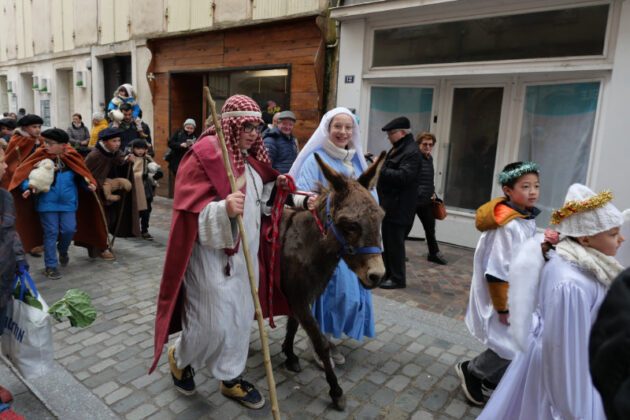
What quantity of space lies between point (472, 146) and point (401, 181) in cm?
310

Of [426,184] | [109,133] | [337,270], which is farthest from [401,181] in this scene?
[109,133]

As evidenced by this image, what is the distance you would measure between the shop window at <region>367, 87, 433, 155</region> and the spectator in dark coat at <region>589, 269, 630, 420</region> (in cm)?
772

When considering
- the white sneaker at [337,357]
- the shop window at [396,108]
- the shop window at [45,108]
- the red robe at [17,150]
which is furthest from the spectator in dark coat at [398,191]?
the shop window at [45,108]

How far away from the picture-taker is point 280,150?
6762 millimetres

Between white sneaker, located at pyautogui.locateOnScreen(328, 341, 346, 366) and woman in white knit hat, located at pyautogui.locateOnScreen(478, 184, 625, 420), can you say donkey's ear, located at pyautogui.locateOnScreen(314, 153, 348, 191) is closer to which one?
woman in white knit hat, located at pyautogui.locateOnScreen(478, 184, 625, 420)

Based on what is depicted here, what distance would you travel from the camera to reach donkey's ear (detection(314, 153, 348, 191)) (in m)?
2.64

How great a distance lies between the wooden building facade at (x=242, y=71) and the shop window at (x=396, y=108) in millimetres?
1186

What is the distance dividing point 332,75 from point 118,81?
29.6 feet

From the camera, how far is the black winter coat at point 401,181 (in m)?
5.48

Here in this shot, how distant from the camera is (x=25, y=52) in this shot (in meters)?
18.9

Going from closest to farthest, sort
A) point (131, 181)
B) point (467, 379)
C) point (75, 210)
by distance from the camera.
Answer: point (467, 379)
point (75, 210)
point (131, 181)

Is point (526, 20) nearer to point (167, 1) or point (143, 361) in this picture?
point (143, 361)

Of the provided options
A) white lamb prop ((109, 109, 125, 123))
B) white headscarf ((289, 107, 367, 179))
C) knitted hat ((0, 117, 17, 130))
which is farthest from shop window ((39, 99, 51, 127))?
white headscarf ((289, 107, 367, 179))

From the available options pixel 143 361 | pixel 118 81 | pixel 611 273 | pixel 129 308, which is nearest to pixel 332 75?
pixel 129 308
